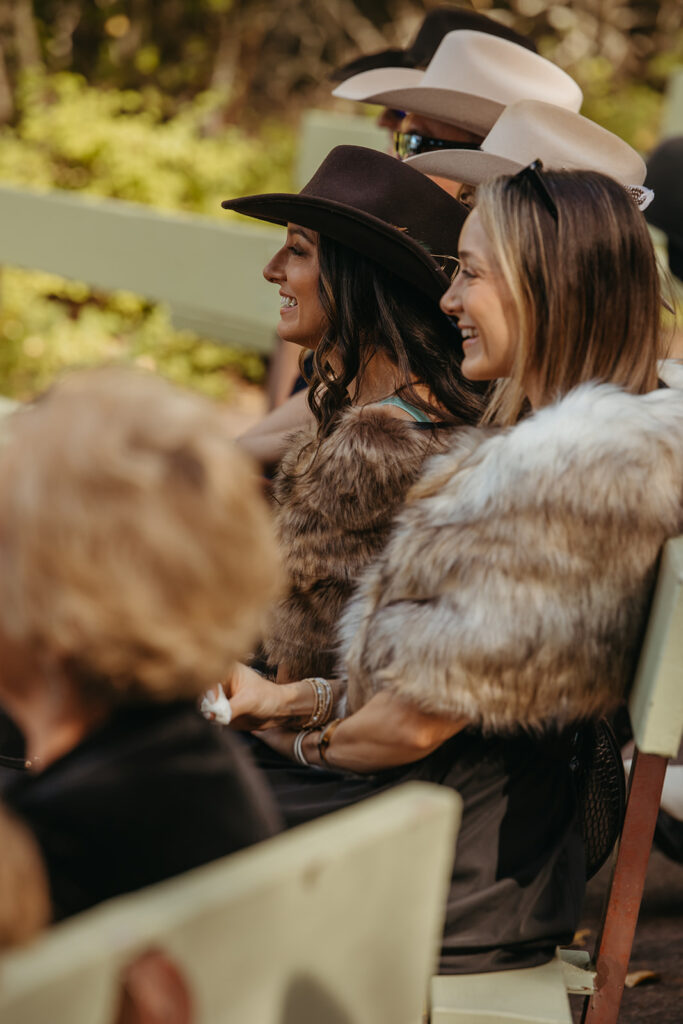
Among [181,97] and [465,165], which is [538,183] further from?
[181,97]

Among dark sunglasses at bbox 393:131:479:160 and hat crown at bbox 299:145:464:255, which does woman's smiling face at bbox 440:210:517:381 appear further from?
dark sunglasses at bbox 393:131:479:160

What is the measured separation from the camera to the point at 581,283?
5.69 ft

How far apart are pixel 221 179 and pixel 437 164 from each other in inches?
236

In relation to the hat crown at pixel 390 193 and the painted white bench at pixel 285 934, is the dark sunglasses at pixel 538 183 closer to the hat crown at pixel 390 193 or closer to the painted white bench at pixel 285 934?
the hat crown at pixel 390 193

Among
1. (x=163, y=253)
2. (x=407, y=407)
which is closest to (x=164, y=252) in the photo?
(x=163, y=253)

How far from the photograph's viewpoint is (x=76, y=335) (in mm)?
7773

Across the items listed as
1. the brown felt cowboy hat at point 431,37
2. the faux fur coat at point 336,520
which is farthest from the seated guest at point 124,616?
the brown felt cowboy hat at point 431,37

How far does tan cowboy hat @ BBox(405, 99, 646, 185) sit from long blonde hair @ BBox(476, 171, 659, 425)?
78cm

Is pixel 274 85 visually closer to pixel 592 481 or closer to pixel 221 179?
pixel 221 179

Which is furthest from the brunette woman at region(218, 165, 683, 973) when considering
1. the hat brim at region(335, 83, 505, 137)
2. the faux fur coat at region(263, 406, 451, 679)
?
the hat brim at region(335, 83, 505, 137)

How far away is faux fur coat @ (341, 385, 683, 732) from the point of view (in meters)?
1.58

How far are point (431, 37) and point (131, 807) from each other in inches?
143

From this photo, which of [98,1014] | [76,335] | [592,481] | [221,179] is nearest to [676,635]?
[592,481]

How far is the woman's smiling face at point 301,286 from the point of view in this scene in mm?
2346
